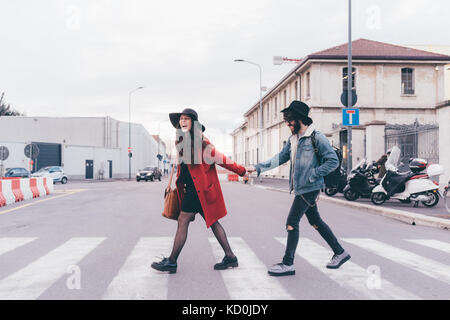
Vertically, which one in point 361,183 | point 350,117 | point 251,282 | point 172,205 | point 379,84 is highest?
point 379,84

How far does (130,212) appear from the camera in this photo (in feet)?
36.9

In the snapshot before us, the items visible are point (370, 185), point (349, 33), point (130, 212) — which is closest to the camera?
point (130, 212)

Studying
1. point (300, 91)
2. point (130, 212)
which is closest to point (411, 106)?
point (300, 91)

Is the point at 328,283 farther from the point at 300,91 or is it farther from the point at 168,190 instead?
the point at 300,91

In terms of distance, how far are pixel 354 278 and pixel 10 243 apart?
5176mm

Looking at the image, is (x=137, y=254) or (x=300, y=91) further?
(x=300, y=91)

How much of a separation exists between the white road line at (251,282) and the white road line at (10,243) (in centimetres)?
304

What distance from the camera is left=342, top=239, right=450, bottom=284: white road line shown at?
486 cm

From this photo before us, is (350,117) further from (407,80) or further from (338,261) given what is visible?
(407,80)

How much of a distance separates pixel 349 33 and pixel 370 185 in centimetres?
639

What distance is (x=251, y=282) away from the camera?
4.39 metres

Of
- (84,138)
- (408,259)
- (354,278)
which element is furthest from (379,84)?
(84,138)

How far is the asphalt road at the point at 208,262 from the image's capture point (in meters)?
4.08
